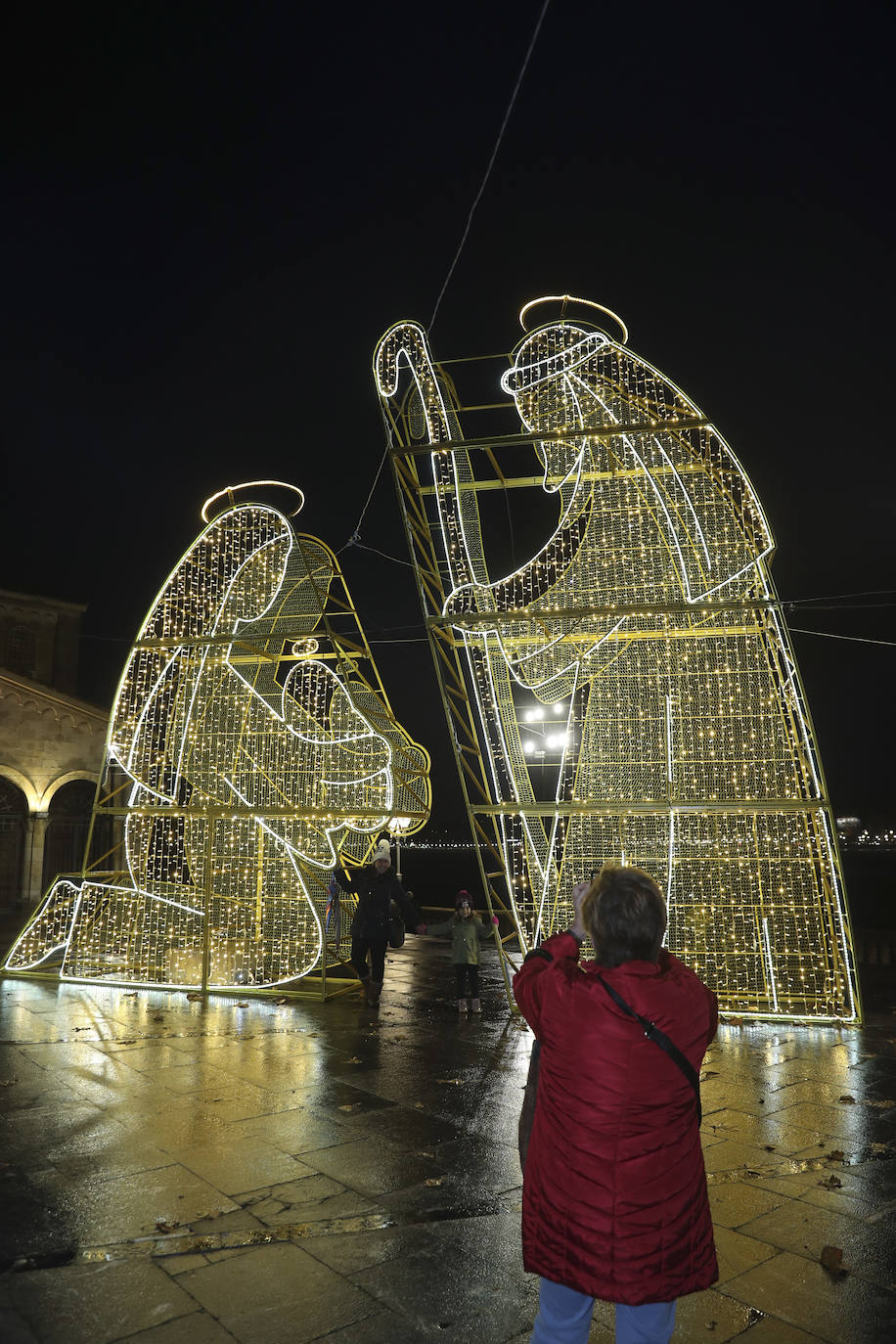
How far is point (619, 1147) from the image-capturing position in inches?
96.3

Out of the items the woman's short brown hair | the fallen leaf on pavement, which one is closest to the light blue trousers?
the woman's short brown hair

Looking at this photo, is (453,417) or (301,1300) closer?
(301,1300)

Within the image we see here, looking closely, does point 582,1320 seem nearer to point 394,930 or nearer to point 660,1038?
point 660,1038

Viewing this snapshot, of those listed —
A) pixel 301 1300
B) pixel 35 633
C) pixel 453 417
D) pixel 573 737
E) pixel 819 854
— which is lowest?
pixel 301 1300

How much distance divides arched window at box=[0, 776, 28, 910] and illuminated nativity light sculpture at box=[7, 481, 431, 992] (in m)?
12.6

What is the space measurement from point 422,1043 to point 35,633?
25520 millimetres

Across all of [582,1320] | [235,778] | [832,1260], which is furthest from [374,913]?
[582,1320]

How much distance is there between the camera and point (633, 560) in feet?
30.1

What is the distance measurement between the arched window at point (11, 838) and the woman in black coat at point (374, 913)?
53.4ft

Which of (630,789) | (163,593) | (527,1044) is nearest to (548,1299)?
(527,1044)

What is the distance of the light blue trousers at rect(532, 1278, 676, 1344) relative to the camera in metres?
2.48

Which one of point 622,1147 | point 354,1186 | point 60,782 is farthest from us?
point 60,782

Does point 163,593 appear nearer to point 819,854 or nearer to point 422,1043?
point 422,1043

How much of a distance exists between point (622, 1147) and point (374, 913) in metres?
7.18
